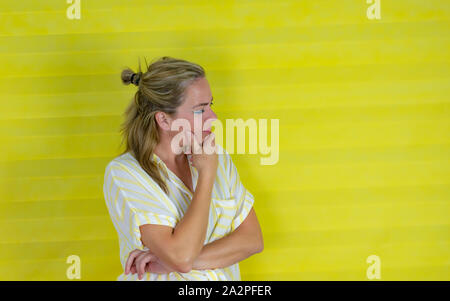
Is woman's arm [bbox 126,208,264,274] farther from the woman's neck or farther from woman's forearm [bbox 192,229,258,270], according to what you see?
the woman's neck

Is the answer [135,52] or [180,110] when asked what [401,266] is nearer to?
[180,110]

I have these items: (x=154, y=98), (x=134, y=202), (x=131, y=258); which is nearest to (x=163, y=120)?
(x=154, y=98)

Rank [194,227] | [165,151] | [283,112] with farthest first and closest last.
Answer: [283,112] → [165,151] → [194,227]

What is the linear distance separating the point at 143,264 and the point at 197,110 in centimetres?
50

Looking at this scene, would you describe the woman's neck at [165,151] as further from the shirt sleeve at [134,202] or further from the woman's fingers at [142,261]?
the woman's fingers at [142,261]

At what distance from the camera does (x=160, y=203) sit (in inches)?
60.7

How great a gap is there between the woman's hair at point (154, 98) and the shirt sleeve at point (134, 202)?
54 millimetres

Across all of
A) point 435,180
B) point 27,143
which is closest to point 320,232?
point 435,180

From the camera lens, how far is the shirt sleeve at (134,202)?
151 centimetres

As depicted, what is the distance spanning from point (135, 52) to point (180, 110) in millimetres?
605

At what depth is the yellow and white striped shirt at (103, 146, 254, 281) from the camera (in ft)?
4.99

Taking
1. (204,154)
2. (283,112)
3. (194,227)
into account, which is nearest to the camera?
(194,227)

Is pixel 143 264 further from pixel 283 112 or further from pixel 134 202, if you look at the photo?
pixel 283 112

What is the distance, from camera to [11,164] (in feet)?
6.93
